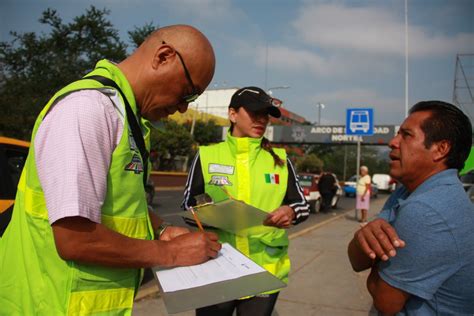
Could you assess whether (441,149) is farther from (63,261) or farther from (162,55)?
(63,261)

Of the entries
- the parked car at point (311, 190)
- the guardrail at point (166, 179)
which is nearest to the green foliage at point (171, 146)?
the guardrail at point (166, 179)

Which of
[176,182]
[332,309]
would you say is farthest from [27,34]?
[332,309]

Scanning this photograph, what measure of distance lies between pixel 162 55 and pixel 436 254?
3.79 feet

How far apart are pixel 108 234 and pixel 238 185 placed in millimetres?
1331

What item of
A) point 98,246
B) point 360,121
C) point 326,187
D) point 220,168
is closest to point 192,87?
point 98,246

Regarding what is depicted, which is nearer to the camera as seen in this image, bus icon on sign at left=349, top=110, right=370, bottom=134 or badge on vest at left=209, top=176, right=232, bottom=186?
badge on vest at left=209, top=176, right=232, bottom=186

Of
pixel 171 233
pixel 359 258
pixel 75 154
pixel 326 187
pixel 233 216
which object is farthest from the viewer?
pixel 326 187

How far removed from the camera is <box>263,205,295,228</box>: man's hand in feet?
7.40

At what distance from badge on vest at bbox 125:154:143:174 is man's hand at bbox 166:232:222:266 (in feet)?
0.92

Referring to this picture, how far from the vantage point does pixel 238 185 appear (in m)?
2.51

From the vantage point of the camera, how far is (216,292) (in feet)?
4.30

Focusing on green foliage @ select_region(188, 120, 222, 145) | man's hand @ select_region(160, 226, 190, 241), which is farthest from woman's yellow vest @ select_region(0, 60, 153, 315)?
green foliage @ select_region(188, 120, 222, 145)

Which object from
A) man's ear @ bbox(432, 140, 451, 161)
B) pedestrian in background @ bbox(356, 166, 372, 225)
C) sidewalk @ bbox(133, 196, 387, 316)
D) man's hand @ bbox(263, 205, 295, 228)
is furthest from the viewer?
pedestrian in background @ bbox(356, 166, 372, 225)

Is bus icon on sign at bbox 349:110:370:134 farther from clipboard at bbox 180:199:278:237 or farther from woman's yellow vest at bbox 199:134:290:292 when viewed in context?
clipboard at bbox 180:199:278:237
